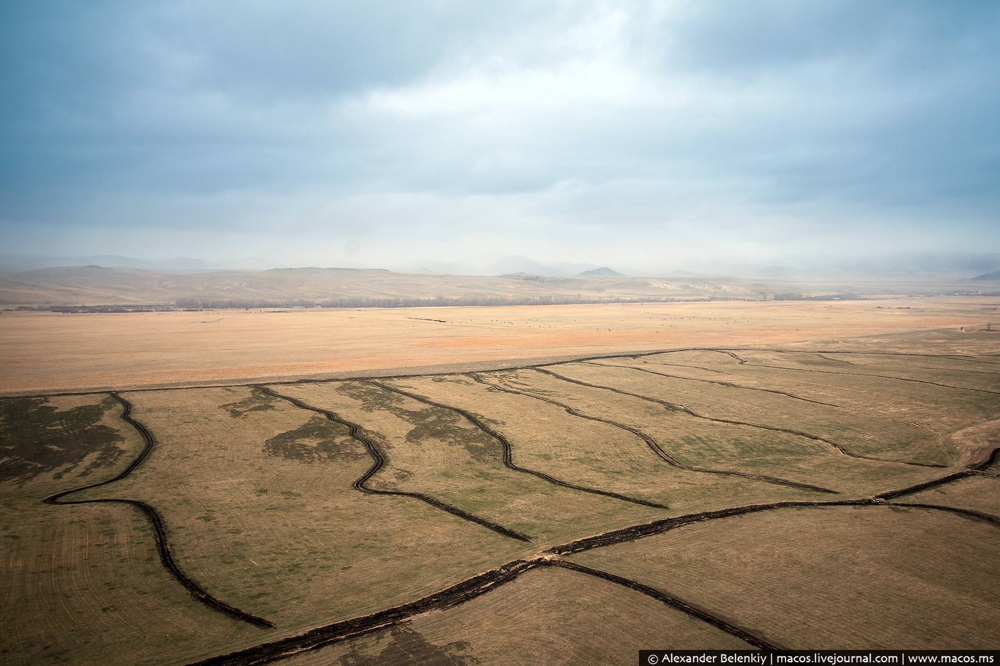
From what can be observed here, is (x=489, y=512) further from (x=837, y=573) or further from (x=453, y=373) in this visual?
(x=453, y=373)

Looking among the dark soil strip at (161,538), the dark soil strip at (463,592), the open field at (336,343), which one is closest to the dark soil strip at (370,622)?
the dark soil strip at (463,592)

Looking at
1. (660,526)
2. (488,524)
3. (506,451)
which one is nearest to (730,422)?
(506,451)

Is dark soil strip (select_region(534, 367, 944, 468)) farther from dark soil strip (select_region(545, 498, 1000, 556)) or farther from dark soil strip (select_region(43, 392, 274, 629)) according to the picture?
dark soil strip (select_region(43, 392, 274, 629))

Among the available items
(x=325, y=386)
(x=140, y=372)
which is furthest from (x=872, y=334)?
(x=140, y=372)

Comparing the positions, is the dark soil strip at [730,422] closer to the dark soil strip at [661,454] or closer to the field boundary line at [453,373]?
the dark soil strip at [661,454]

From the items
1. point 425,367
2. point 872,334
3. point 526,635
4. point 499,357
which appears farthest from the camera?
point 872,334

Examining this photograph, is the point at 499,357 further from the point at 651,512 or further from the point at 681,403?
the point at 651,512
